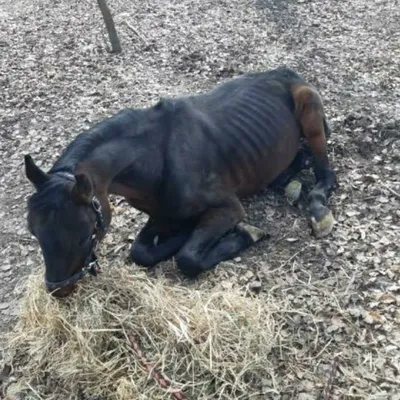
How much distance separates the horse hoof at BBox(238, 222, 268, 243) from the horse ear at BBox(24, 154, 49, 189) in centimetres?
166

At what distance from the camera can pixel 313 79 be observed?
6316mm

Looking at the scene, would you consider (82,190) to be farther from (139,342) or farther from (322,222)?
(322,222)

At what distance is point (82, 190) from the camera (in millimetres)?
3158

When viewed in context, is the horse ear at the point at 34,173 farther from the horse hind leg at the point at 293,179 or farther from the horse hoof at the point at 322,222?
the horse hind leg at the point at 293,179

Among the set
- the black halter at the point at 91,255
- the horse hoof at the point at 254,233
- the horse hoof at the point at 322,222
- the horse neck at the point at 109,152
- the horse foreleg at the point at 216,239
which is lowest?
the horse hoof at the point at 322,222

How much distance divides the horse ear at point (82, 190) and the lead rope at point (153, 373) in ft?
2.81

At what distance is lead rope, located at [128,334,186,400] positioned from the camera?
10.7 ft

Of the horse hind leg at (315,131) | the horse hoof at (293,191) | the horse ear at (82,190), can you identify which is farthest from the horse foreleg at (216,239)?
the horse ear at (82,190)

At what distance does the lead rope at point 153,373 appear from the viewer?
3.27 meters

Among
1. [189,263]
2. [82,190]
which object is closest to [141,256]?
[189,263]

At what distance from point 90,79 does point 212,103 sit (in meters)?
2.75

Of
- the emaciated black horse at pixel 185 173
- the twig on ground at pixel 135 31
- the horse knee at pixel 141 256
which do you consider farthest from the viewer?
the twig on ground at pixel 135 31

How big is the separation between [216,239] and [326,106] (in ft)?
7.34

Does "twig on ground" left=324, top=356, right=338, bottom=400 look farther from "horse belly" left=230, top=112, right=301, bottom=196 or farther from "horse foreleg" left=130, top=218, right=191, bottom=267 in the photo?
"horse belly" left=230, top=112, right=301, bottom=196
